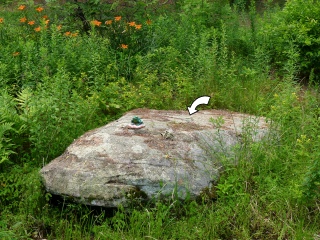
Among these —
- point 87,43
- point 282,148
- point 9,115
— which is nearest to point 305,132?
point 282,148

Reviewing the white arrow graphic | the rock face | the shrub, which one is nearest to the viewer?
the rock face

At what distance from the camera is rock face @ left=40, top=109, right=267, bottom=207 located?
4.03 metres

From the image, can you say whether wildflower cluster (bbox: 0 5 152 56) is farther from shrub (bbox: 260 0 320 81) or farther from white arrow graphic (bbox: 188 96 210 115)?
shrub (bbox: 260 0 320 81)

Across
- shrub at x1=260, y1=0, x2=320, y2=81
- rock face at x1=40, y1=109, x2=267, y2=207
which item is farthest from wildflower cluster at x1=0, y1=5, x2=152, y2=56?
rock face at x1=40, y1=109, x2=267, y2=207

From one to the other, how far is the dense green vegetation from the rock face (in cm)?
13

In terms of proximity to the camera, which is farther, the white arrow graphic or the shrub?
the shrub

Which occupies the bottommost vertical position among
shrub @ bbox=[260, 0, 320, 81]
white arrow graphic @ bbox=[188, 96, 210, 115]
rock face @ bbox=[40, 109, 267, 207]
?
white arrow graphic @ bbox=[188, 96, 210, 115]

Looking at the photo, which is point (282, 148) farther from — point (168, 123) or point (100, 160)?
point (100, 160)

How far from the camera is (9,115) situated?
4684 millimetres

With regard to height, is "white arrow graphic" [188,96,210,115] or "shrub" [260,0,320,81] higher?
"shrub" [260,0,320,81]

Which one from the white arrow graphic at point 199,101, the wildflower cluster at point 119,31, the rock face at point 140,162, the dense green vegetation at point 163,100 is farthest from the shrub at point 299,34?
the rock face at point 140,162

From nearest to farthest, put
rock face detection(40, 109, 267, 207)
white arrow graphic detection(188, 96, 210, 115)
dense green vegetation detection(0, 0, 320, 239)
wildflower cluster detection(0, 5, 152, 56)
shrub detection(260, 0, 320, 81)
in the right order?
dense green vegetation detection(0, 0, 320, 239) < rock face detection(40, 109, 267, 207) < white arrow graphic detection(188, 96, 210, 115) < shrub detection(260, 0, 320, 81) < wildflower cluster detection(0, 5, 152, 56)

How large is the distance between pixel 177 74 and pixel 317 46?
6.37ft

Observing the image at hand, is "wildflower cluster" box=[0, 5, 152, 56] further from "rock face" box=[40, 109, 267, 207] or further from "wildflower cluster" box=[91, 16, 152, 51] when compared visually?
"rock face" box=[40, 109, 267, 207]
